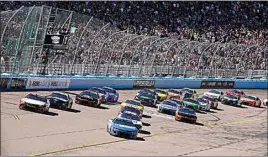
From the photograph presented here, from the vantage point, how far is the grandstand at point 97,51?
1298 inches

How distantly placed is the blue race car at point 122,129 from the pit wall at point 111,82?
1168 cm

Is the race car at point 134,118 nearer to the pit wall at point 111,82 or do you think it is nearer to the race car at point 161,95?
the pit wall at point 111,82

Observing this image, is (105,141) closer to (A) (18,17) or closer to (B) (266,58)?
(A) (18,17)

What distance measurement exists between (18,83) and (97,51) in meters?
6.12

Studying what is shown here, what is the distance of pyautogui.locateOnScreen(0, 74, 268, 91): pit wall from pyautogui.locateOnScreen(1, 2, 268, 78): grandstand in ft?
2.81

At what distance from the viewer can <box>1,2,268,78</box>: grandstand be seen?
108 ft

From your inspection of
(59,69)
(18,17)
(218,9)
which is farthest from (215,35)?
(18,17)

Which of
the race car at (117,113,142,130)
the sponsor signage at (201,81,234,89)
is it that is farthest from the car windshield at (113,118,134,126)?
the sponsor signage at (201,81,234,89)

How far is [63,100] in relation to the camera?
30.5 meters

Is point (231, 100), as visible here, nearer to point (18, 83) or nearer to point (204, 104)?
point (204, 104)

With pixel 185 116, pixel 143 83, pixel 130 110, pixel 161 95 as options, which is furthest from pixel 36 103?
pixel 143 83

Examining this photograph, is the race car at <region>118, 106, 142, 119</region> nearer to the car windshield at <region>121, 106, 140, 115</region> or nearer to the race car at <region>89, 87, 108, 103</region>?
the car windshield at <region>121, 106, 140, 115</region>

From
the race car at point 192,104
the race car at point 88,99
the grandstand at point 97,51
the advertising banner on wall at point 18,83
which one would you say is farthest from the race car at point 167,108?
the advertising banner on wall at point 18,83

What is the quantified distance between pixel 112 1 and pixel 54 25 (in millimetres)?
24940
